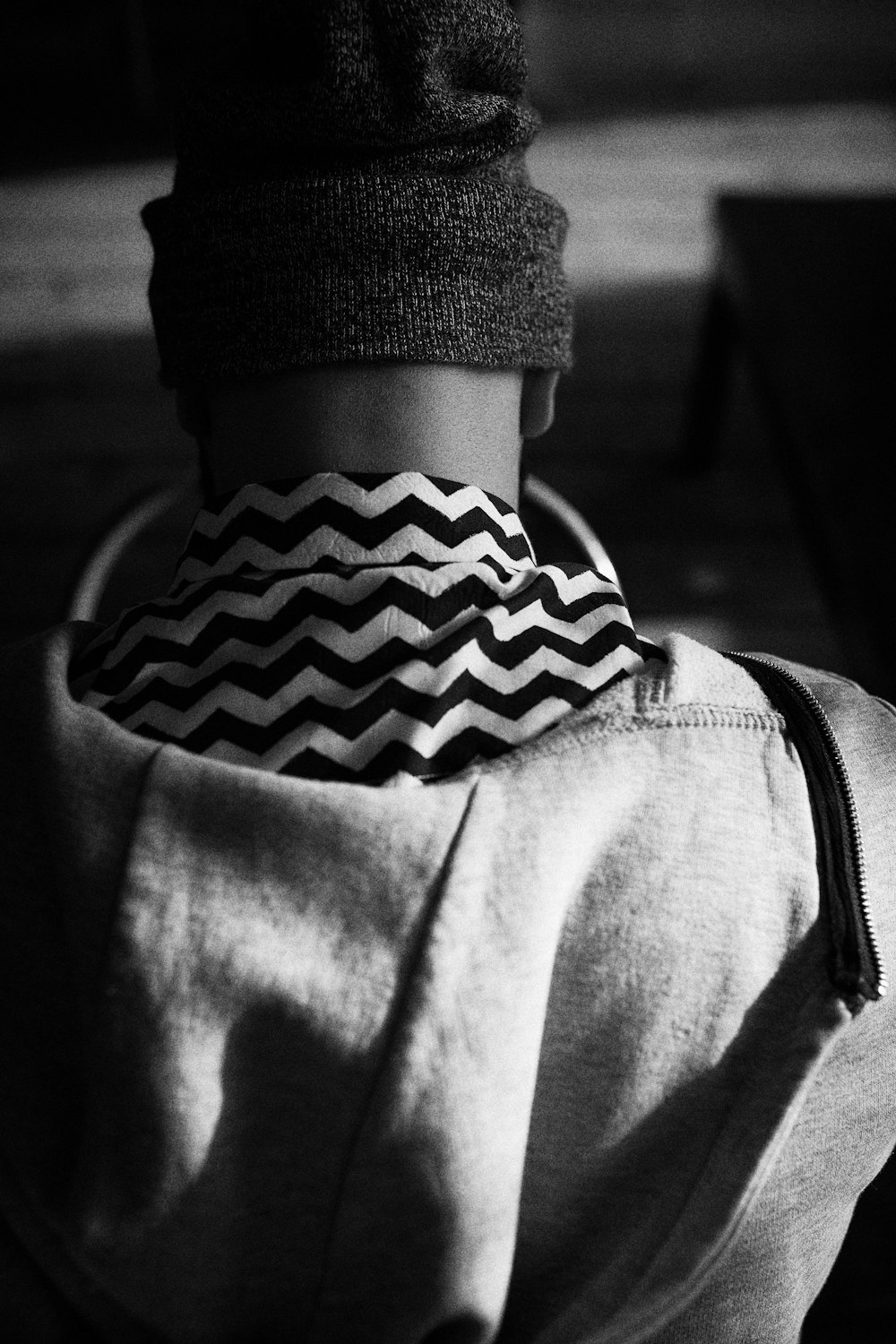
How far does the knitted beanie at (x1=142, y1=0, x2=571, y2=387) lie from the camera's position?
0.48 meters

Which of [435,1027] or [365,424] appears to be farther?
[365,424]

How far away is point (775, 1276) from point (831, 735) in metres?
0.24

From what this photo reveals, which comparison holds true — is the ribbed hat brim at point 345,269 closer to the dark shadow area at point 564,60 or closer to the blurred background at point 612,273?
the blurred background at point 612,273

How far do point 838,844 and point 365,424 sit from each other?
0.93ft

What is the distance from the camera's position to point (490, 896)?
39 cm

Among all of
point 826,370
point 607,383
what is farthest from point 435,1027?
point 607,383

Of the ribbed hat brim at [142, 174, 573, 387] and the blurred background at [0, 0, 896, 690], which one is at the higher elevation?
the ribbed hat brim at [142, 174, 573, 387]

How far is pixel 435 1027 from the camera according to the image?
1.24 ft

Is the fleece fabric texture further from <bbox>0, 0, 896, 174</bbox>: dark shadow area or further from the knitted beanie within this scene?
<bbox>0, 0, 896, 174</bbox>: dark shadow area

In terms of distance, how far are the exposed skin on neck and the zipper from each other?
0.60 ft

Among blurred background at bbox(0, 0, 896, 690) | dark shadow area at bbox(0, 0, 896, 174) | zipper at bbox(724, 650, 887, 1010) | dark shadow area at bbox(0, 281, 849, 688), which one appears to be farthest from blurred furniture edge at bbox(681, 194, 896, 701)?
dark shadow area at bbox(0, 0, 896, 174)

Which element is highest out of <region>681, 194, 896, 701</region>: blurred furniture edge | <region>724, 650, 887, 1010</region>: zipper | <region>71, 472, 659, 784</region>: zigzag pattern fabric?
<region>71, 472, 659, 784</region>: zigzag pattern fabric

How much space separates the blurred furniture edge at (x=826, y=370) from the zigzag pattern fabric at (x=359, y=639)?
551 millimetres

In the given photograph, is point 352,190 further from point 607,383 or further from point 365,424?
point 607,383
